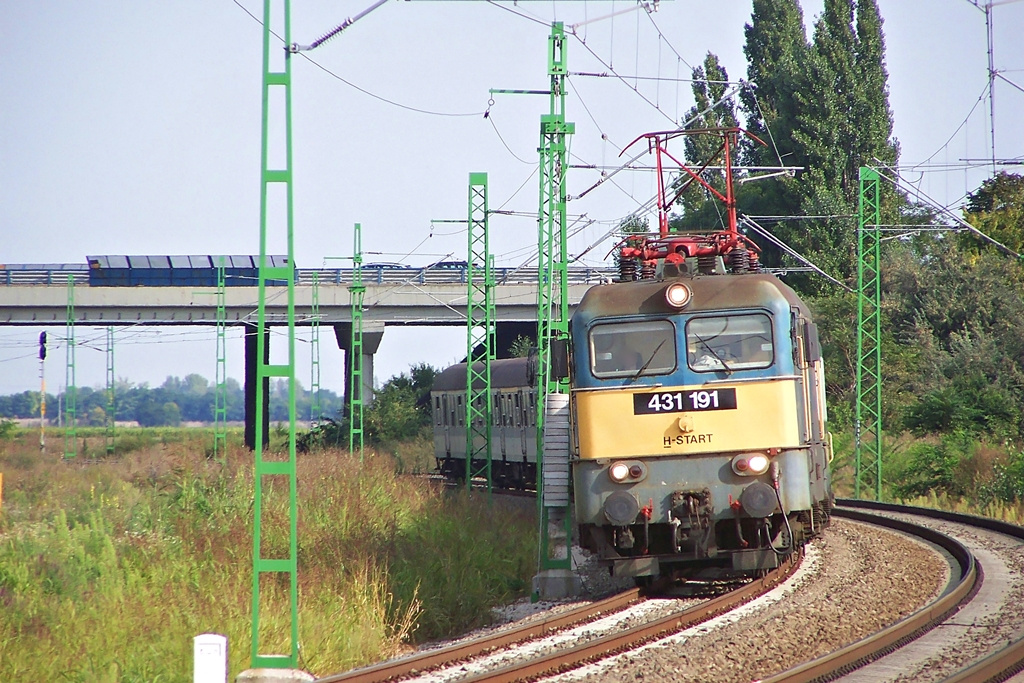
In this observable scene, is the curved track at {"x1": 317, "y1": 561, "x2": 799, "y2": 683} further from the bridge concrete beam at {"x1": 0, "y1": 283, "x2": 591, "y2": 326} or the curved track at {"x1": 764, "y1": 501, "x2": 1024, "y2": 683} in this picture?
the bridge concrete beam at {"x1": 0, "y1": 283, "x2": 591, "y2": 326}

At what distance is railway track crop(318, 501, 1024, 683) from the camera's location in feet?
29.6

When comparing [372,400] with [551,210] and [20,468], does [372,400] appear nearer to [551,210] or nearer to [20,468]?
[20,468]

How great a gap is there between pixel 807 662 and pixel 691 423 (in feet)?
11.7

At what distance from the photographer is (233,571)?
43.7 ft

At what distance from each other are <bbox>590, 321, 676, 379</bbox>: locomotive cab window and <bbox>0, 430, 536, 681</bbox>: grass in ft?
11.0

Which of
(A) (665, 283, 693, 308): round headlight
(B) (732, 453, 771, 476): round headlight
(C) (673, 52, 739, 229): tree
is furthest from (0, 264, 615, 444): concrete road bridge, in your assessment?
(B) (732, 453, 771, 476): round headlight

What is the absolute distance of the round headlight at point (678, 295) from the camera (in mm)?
12344

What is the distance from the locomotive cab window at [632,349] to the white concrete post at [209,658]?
566 centimetres

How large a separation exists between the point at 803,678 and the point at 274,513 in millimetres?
9455

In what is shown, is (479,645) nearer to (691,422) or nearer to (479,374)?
(691,422)

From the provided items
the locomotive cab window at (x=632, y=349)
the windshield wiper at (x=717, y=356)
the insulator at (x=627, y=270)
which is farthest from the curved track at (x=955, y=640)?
the insulator at (x=627, y=270)

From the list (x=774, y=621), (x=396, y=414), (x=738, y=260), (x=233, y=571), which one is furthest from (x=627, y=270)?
(x=396, y=414)

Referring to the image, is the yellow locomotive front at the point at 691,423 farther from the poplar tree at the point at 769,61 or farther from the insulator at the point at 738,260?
the poplar tree at the point at 769,61

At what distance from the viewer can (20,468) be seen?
38.2 meters
